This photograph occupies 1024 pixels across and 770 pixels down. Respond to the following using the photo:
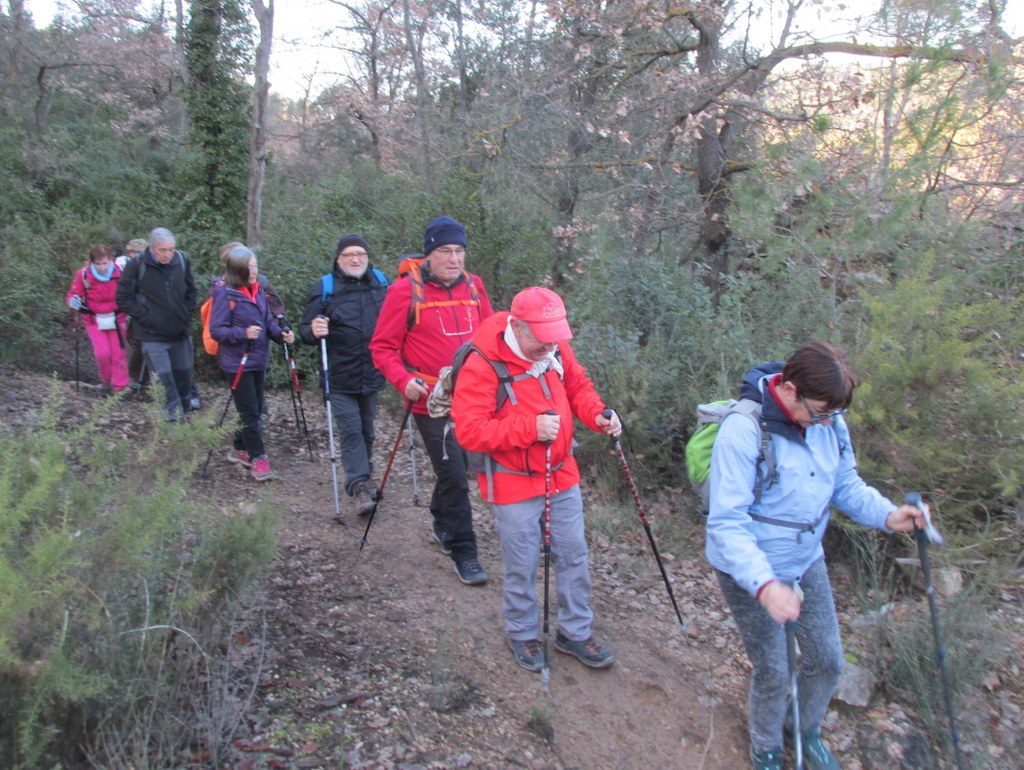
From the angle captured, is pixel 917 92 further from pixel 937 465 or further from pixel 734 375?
pixel 937 465

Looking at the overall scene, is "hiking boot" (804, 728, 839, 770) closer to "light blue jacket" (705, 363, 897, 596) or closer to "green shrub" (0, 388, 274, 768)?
"light blue jacket" (705, 363, 897, 596)

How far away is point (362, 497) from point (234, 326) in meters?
1.81

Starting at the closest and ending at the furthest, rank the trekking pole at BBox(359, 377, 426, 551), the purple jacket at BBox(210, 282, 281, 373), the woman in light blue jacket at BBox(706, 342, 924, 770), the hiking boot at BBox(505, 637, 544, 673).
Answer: the woman in light blue jacket at BBox(706, 342, 924, 770) < the hiking boot at BBox(505, 637, 544, 673) < the trekking pole at BBox(359, 377, 426, 551) < the purple jacket at BBox(210, 282, 281, 373)

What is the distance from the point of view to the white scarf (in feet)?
12.4

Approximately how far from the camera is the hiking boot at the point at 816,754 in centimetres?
362

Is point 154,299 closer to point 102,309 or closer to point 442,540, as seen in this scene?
point 102,309

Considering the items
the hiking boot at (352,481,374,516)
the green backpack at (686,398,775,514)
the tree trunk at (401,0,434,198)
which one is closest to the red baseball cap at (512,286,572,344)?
the green backpack at (686,398,775,514)

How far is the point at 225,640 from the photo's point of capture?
3510 mm

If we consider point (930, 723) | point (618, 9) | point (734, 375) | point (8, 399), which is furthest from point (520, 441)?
point (618, 9)

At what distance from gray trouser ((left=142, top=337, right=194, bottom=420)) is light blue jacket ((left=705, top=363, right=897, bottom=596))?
5.22 m

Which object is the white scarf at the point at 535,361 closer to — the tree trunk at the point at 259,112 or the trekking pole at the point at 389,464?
the trekking pole at the point at 389,464

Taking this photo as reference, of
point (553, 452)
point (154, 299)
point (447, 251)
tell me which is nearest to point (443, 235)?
point (447, 251)

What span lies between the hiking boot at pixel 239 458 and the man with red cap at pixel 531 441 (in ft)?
12.0

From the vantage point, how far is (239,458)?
7.07 m
